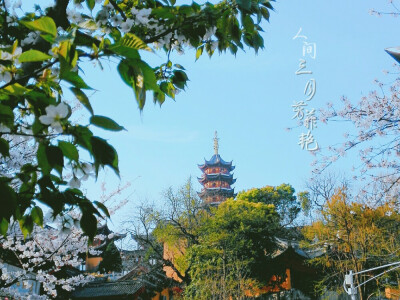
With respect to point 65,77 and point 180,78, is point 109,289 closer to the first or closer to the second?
point 180,78

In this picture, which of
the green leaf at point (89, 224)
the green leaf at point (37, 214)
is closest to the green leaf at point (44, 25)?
the green leaf at point (89, 224)

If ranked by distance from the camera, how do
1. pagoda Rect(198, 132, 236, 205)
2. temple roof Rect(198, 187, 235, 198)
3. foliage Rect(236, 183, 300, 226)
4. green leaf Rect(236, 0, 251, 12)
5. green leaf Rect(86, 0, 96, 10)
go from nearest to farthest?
1. green leaf Rect(236, 0, 251, 12)
2. green leaf Rect(86, 0, 96, 10)
3. foliage Rect(236, 183, 300, 226)
4. temple roof Rect(198, 187, 235, 198)
5. pagoda Rect(198, 132, 236, 205)

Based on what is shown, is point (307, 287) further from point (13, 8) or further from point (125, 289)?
point (13, 8)

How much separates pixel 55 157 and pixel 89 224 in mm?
335

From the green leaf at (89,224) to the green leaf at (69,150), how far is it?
1.00ft

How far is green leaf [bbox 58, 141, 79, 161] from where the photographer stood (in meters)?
1.11

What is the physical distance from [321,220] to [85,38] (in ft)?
55.6

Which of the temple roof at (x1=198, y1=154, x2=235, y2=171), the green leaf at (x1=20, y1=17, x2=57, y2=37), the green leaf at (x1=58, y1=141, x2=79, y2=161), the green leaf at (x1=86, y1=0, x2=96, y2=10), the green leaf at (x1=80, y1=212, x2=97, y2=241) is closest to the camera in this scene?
the green leaf at (x1=20, y1=17, x2=57, y2=37)

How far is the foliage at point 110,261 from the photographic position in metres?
34.0

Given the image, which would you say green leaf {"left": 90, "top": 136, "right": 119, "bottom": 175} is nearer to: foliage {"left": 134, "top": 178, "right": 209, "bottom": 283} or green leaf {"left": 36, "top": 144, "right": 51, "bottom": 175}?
green leaf {"left": 36, "top": 144, "right": 51, "bottom": 175}

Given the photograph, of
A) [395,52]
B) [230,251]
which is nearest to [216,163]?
[230,251]

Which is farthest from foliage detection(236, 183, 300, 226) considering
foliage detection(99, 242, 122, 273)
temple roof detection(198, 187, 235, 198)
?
foliage detection(99, 242, 122, 273)

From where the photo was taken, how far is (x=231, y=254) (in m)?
18.1

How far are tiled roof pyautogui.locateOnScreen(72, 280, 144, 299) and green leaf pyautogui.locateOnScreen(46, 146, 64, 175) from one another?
2452 centimetres
